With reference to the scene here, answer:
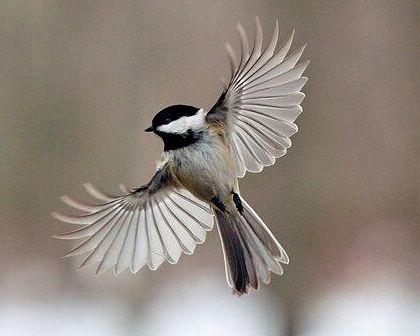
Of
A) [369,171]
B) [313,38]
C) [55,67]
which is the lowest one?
[369,171]

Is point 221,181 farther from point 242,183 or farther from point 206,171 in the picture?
point 242,183

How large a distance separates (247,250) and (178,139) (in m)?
0.16

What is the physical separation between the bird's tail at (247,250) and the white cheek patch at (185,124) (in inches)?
3.5

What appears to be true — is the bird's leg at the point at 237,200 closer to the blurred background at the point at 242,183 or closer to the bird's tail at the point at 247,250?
the bird's tail at the point at 247,250

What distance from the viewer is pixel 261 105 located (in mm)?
941

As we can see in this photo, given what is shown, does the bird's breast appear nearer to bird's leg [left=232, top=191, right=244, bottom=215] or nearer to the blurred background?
bird's leg [left=232, top=191, right=244, bottom=215]

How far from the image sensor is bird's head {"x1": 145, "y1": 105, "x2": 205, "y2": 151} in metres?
0.80

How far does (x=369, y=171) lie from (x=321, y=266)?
0.36 meters

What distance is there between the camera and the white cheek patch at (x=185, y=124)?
2.66 feet

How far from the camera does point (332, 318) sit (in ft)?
9.57

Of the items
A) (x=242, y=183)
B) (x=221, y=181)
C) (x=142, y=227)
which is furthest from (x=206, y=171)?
(x=242, y=183)

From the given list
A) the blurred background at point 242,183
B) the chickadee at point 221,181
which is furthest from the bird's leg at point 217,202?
the blurred background at point 242,183

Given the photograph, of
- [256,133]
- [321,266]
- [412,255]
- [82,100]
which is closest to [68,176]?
[82,100]

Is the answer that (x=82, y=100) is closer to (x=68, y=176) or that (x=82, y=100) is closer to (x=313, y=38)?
(x=68, y=176)
